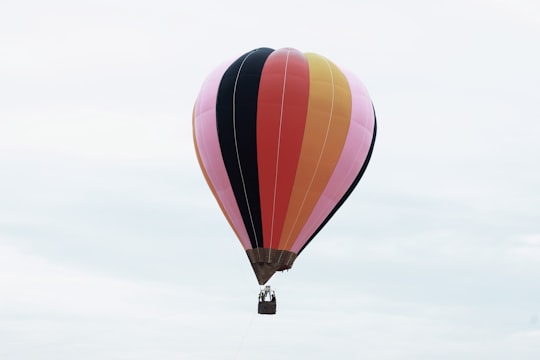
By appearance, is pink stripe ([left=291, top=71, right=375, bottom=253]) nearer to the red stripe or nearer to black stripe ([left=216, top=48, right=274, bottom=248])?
the red stripe

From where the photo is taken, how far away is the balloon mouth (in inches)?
2307

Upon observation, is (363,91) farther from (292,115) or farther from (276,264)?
(276,264)

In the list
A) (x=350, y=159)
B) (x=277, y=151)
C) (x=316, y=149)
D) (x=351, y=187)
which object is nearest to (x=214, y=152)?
(x=277, y=151)

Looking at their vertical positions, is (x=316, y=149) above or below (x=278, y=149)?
above

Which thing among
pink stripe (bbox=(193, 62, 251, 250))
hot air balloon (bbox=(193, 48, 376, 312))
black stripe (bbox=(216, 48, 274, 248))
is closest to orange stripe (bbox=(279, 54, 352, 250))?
hot air balloon (bbox=(193, 48, 376, 312))

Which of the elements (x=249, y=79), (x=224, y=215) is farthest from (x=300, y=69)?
(x=224, y=215)

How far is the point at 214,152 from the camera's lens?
197ft

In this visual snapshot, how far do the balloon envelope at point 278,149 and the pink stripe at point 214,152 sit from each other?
3 centimetres

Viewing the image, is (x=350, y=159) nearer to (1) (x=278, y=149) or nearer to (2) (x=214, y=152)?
(1) (x=278, y=149)

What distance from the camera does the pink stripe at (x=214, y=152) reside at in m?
59.7

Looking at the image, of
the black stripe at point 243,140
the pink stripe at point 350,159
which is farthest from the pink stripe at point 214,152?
the pink stripe at point 350,159

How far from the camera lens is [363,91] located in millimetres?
61188

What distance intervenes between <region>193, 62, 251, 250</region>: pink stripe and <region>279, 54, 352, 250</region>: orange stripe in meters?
1.87

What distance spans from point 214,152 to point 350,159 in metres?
4.69
